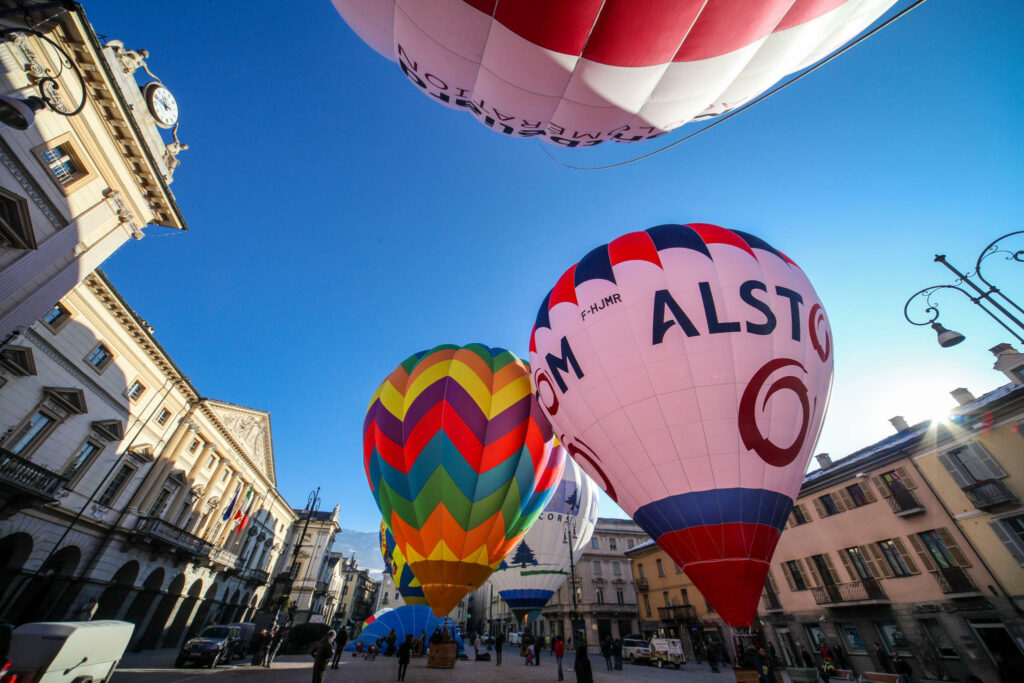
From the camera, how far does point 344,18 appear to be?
17.4 feet

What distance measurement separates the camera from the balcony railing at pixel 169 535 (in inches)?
820

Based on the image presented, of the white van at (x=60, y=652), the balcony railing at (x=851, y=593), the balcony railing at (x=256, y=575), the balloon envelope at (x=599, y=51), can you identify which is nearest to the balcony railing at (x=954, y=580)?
the balcony railing at (x=851, y=593)

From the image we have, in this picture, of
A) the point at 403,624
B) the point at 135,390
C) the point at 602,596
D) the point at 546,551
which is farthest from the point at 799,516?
the point at 135,390

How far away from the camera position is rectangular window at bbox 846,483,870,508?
19.4 meters

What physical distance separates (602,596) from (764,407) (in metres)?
35.4

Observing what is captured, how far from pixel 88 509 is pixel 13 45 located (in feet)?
58.2

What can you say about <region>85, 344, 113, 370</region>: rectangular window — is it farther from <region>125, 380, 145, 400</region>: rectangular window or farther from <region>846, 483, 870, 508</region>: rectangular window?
<region>846, 483, 870, 508</region>: rectangular window

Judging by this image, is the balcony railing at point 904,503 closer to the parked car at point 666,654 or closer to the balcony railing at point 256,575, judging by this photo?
the parked car at point 666,654

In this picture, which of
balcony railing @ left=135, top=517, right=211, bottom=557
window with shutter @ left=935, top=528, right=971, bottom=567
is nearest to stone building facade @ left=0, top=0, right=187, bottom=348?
balcony railing @ left=135, top=517, right=211, bottom=557

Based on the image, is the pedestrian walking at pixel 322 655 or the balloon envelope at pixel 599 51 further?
the pedestrian walking at pixel 322 655

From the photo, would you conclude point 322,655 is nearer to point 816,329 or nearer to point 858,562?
point 816,329

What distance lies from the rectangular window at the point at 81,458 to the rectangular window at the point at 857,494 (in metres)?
34.4

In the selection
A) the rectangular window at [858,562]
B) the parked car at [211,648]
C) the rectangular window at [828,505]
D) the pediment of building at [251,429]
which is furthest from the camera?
the pediment of building at [251,429]

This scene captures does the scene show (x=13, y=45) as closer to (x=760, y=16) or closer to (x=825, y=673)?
(x=760, y=16)
